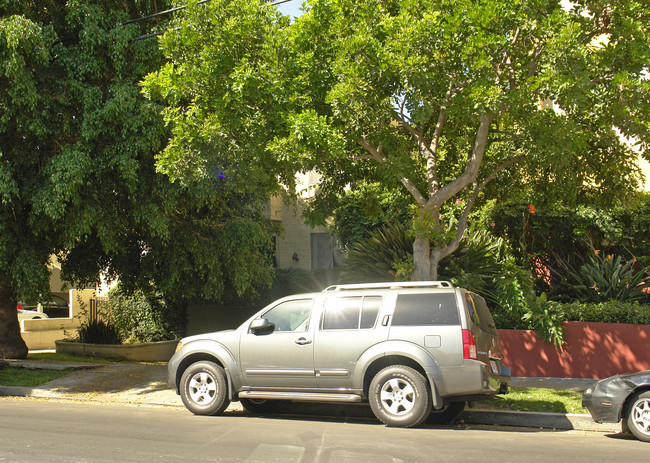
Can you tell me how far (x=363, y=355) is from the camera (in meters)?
8.16

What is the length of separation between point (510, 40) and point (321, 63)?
10.6ft

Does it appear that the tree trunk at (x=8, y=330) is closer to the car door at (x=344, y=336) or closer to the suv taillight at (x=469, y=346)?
the car door at (x=344, y=336)

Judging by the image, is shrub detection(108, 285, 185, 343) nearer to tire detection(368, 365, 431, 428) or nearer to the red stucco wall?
the red stucco wall

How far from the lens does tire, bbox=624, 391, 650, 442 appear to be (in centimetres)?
721

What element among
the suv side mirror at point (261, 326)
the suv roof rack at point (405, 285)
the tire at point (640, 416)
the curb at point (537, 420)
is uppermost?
the suv roof rack at point (405, 285)

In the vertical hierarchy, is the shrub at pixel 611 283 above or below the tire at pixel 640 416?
above

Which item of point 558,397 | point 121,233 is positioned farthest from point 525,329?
point 121,233

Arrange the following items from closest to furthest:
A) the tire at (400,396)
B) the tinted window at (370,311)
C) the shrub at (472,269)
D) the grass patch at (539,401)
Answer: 1. the tire at (400,396)
2. the tinted window at (370,311)
3. the grass patch at (539,401)
4. the shrub at (472,269)

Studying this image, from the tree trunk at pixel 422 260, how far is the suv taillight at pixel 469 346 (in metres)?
3.18

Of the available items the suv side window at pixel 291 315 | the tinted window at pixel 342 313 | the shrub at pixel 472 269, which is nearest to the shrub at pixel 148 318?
the shrub at pixel 472 269

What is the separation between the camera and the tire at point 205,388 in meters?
8.91

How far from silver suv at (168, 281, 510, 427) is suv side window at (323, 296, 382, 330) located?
1 cm

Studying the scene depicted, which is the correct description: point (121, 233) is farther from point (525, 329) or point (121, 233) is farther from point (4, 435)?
point (525, 329)

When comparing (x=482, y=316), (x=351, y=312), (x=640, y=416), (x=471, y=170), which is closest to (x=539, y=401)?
(x=482, y=316)
